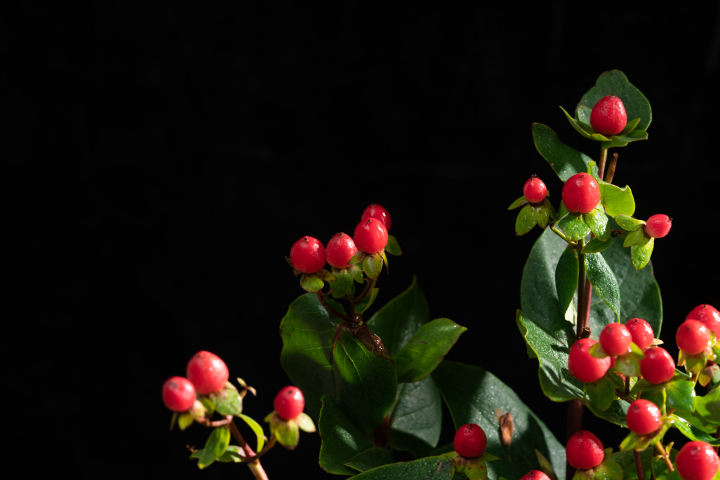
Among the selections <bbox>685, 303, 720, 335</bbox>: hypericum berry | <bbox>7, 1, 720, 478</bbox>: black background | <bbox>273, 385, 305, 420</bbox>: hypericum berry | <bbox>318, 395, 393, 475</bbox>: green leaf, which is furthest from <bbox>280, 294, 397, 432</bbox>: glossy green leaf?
<bbox>7, 1, 720, 478</bbox>: black background

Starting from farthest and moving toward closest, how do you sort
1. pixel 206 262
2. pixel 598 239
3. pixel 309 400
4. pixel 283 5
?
pixel 206 262
pixel 283 5
pixel 309 400
pixel 598 239

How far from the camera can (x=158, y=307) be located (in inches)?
47.5

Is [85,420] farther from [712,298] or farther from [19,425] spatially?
[712,298]

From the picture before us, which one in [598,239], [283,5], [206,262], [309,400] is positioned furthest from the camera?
[206,262]

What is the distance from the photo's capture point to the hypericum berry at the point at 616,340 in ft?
1.44

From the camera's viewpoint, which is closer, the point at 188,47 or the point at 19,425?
the point at 188,47

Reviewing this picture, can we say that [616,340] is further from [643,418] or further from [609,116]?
[609,116]

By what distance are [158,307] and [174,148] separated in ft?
0.90

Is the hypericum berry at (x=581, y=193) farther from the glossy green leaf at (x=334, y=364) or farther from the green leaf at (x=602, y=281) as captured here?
the glossy green leaf at (x=334, y=364)

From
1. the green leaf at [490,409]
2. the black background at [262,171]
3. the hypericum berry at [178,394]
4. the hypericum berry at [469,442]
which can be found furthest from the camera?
the black background at [262,171]

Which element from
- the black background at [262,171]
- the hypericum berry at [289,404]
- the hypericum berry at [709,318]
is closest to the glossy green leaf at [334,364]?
the hypericum berry at [289,404]

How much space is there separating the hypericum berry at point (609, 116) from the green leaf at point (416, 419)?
33cm

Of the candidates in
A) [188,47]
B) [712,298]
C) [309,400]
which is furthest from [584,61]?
[309,400]

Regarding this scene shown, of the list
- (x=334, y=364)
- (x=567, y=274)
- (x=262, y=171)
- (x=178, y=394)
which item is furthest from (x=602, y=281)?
(x=262, y=171)
